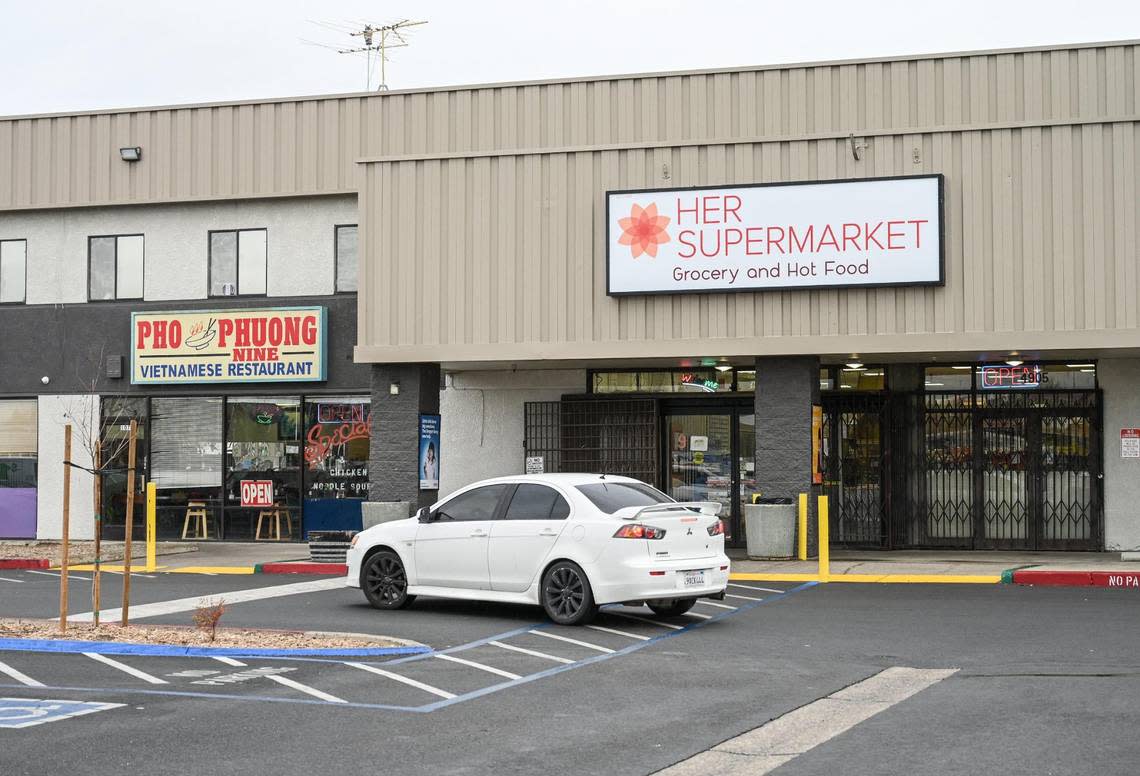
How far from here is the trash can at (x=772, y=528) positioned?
2131cm

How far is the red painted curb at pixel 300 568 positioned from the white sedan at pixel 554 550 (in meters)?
5.09

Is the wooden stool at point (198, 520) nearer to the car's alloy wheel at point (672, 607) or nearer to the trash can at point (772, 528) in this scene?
the trash can at point (772, 528)

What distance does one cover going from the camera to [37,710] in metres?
9.93

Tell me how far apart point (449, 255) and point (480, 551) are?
346 inches

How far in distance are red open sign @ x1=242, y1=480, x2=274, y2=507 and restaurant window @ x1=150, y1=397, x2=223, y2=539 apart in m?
0.51

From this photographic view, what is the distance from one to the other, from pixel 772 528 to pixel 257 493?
33.8 ft

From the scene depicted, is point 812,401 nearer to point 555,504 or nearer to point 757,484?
point 757,484

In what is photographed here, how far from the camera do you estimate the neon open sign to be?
2317 centimetres

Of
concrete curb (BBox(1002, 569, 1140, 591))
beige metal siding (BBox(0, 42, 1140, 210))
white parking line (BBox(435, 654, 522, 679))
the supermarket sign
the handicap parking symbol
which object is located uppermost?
beige metal siding (BBox(0, 42, 1140, 210))

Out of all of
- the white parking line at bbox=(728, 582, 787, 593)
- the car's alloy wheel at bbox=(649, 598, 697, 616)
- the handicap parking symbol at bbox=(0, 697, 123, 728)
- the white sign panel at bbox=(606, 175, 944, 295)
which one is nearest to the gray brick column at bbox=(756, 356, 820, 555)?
the white sign panel at bbox=(606, 175, 944, 295)

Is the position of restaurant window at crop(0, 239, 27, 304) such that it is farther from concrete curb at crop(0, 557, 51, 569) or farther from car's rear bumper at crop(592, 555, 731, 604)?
car's rear bumper at crop(592, 555, 731, 604)

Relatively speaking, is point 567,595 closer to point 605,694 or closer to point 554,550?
point 554,550

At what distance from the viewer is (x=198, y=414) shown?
2716 cm

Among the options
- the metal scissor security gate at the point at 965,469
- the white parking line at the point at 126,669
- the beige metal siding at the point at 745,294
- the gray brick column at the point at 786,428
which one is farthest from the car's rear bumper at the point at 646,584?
the metal scissor security gate at the point at 965,469
